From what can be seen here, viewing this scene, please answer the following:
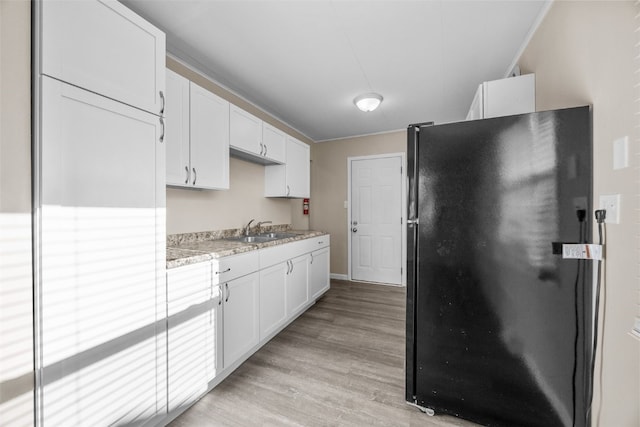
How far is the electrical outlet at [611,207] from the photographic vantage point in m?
1.08

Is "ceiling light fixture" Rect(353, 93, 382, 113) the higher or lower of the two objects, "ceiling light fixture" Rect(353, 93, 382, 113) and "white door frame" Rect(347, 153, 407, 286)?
the higher

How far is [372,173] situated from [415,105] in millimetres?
1360

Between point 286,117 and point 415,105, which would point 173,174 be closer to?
point 286,117

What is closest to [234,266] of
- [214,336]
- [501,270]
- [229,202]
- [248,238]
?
[214,336]

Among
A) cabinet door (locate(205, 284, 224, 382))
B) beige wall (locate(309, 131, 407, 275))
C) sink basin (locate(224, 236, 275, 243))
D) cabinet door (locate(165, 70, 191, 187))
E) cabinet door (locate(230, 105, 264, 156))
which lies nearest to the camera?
cabinet door (locate(205, 284, 224, 382))

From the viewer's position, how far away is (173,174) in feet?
6.15

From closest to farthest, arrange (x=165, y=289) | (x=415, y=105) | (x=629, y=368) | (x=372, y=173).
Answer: (x=629, y=368), (x=165, y=289), (x=415, y=105), (x=372, y=173)

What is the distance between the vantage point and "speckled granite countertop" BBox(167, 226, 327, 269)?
62.9 inches

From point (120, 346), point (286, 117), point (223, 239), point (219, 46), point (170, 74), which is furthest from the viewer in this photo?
point (286, 117)

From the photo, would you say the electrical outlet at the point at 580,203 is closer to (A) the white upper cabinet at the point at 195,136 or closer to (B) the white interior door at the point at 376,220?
(A) the white upper cabinet at the point at 195,136

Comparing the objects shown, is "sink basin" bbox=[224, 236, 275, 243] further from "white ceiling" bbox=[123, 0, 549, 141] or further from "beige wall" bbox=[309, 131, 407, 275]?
"beige wall" bbox=[309, 131, 407, 275]

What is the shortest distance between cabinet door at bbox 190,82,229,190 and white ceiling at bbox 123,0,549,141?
1.37ft

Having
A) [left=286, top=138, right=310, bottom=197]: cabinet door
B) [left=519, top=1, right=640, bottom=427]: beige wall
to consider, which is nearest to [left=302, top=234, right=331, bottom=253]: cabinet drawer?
[left=286, top=138, right=310, bottom=197]: cabinet door

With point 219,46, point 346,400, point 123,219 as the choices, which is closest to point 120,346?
point 123,219
